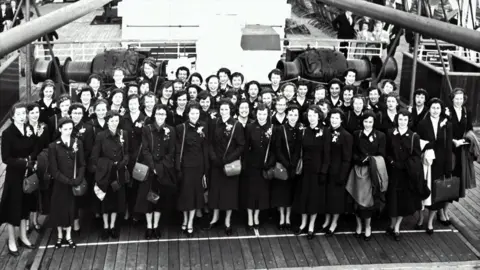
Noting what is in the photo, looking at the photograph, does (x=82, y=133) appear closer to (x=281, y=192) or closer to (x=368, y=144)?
(x=281, y=192)

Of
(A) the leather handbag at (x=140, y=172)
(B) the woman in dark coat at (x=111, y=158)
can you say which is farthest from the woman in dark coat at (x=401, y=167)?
(B) the woman in dark coat at (x=111, y=158)

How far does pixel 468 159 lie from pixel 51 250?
16.8 ft

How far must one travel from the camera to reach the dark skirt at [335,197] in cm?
737

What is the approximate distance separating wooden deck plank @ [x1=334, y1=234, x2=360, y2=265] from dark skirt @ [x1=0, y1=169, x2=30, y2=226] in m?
3.67

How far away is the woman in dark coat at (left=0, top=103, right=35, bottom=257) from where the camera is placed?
21.7ft

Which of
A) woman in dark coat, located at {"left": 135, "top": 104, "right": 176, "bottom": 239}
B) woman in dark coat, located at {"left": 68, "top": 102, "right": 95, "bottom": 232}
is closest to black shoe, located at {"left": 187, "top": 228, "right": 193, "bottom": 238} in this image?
woman in dark coat, located at {"left": 135, "top": 104, "right": 176, "bottom": 239}

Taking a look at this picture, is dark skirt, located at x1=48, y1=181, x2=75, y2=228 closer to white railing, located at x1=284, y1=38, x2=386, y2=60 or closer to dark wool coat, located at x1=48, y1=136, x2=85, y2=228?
dark wool coat, located at x1=48, y1=136, x2=85, y2=228

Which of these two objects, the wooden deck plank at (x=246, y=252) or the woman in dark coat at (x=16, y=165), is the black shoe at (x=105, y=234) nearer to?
the woman in dark coat at (x=16, y=165)

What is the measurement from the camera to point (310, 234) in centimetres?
753

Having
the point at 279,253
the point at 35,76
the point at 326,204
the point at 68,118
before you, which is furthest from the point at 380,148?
the point at 35,76

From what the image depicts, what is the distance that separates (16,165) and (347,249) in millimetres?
3828

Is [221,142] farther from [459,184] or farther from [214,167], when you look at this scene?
[459,184]

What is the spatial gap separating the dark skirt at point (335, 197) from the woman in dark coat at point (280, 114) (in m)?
0.88

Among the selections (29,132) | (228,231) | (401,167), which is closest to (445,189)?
(401,167)
